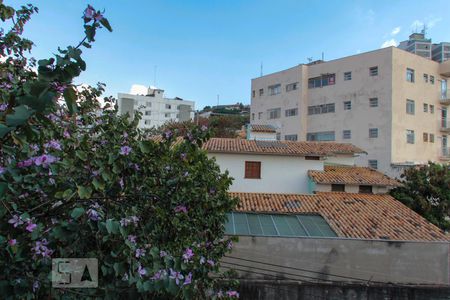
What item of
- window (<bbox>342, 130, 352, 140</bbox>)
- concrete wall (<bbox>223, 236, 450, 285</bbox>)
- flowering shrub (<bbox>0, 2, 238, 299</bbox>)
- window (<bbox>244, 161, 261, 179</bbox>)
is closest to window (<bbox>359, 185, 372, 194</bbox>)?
window (<bbox>244, 161, 261, 179</bbox>)

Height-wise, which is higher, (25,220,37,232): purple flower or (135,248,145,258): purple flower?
(25,220,37,232): purple flower

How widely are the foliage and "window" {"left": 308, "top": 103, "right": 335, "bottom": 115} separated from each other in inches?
629

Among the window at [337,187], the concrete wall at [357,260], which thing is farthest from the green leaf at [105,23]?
the window at [337,187]

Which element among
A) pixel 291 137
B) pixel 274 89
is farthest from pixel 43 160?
pixel 274 89

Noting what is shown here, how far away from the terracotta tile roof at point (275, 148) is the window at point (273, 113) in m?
16.7

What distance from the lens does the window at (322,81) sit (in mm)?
35438

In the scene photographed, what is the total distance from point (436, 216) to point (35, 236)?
72.4 ft

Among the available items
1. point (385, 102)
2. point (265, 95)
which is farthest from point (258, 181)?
point (265, 95)

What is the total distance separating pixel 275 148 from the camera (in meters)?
21.4

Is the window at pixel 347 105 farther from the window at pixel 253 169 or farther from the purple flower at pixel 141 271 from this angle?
the purple flower at pixel 141 271

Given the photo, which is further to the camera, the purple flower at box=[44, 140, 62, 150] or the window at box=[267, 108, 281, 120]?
the window at box=[267, 108, 281, 120]

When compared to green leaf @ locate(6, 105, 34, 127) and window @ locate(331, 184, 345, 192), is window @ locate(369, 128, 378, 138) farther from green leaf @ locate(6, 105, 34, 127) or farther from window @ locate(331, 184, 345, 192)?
green leaf @ locate(6, 105, 34, 127)

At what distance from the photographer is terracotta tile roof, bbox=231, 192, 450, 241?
13.5 metres

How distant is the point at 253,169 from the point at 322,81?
65.4 feet
